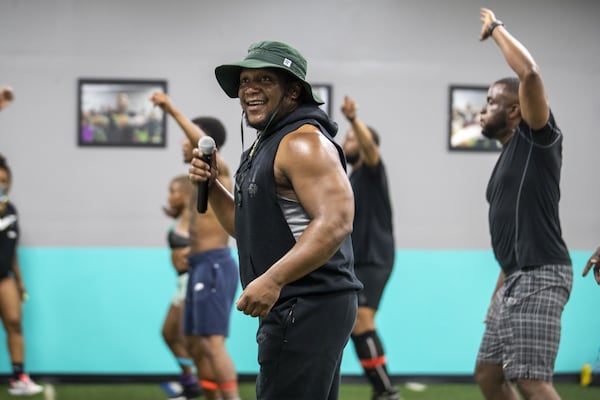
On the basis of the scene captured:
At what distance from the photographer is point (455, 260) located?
6.57 metres

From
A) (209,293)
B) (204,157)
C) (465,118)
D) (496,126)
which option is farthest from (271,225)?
(465,118)

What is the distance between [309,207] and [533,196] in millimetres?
1235

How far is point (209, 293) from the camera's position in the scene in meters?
4.71

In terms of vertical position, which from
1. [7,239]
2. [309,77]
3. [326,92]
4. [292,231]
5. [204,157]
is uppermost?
[309,77]

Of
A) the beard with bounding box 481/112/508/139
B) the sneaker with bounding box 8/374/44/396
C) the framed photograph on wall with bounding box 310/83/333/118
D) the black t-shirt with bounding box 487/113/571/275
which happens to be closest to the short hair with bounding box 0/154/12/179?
the sneaker with bounding box 8/374/44/396

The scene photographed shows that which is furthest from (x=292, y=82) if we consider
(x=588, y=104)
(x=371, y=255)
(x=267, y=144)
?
(x=588, y=104)

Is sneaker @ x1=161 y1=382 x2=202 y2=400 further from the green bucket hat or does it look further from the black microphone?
the green bucket hat

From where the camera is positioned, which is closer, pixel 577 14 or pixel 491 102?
pixel 491 102

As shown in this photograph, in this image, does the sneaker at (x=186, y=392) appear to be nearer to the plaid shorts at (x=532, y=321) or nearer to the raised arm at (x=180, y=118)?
the raised arm at (x=180, y=118)

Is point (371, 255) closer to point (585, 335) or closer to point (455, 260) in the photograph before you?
point (455, 260)

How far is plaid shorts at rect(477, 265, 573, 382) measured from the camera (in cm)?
328

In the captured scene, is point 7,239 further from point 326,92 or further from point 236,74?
point 236,74

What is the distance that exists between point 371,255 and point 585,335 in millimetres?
2287

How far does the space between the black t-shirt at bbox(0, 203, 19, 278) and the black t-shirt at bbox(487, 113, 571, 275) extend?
3.71m
